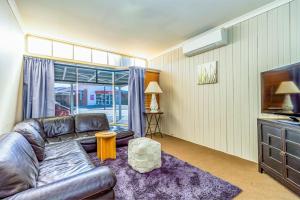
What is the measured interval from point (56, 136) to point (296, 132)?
364cm

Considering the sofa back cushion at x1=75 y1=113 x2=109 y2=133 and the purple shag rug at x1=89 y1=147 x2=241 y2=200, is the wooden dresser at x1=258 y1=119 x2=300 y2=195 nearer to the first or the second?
the purple shag rug at x1=89 y1=147 x2=241 y2=200

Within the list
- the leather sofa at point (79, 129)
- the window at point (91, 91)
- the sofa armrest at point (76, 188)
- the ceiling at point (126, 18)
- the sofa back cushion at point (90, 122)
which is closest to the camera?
the sofa armrest at point (76, 188)

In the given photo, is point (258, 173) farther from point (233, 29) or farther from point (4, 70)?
point (4, 70)

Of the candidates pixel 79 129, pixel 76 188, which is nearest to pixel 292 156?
pixel 76 188

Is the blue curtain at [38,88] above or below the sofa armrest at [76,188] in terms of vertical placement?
above

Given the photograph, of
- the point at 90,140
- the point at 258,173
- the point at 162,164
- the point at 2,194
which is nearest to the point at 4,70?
the point at 90,140

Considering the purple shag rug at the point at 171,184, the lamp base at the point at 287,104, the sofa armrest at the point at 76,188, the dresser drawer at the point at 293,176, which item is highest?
the lamp base at the point at 287,104

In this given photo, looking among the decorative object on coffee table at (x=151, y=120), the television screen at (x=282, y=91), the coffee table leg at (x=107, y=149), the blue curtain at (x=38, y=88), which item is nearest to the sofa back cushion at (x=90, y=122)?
the blue curtain at (x=38, y=88)

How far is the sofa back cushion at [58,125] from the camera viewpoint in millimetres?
2998

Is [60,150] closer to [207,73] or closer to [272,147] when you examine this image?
[272,147]

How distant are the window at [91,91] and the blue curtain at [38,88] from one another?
0.32 metres

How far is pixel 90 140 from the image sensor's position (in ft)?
9.38

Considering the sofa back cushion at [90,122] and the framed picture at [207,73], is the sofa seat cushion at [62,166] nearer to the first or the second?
the sofa back cushion at [90,122]

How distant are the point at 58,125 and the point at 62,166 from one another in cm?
169
